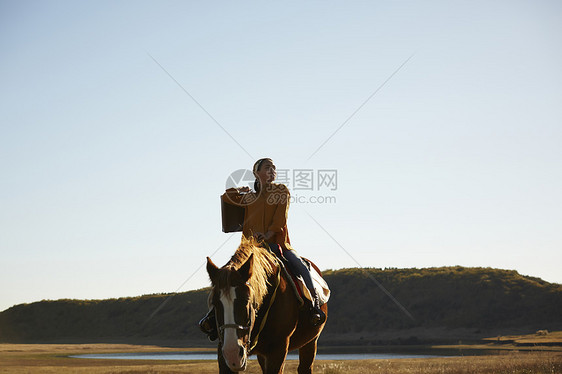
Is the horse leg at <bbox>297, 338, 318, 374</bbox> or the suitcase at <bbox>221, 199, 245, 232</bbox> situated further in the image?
the horse leg at <bbox>297, 338, 318, 374</bbox>

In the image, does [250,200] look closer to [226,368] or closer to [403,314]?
[226,368]

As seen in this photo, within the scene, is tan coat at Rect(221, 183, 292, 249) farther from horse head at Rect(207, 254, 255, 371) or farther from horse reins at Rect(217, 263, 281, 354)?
horse head at Rect(207, 254, 255, 371)

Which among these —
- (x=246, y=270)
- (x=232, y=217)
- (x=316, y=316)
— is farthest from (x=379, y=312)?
(x=246, y=270)

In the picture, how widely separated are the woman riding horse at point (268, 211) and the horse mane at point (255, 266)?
0.52 metres

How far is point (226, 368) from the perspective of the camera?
614 cm

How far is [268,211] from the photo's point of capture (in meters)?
7.82

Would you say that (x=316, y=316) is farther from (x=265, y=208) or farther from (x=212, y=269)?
(x=212, y=269)

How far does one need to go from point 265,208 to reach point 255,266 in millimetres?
1453

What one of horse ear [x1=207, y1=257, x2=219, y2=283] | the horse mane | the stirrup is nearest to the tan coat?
the horse mane

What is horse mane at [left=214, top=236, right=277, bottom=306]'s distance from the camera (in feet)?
19.9

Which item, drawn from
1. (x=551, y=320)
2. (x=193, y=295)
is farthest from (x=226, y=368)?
(x=193, y=295)

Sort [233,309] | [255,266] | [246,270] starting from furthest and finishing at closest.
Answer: [255,266], [246,270], [233,309]

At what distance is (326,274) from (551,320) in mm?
34331

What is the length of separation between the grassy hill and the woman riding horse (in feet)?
169
